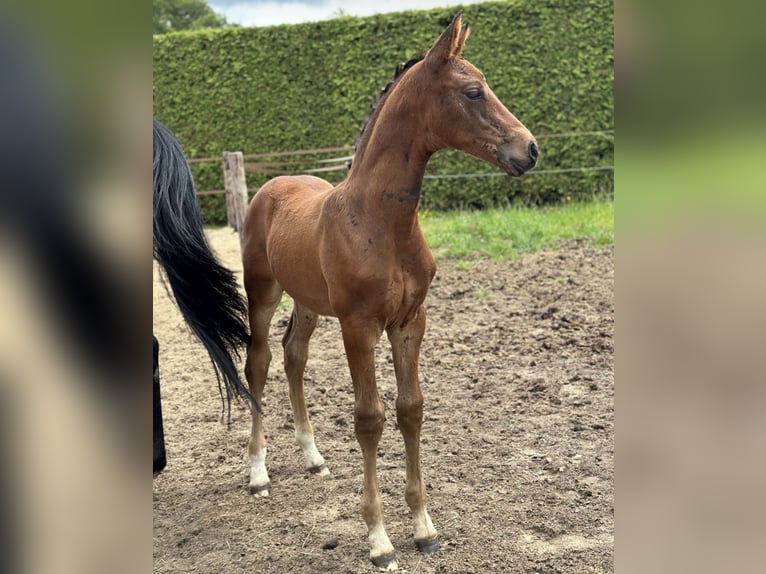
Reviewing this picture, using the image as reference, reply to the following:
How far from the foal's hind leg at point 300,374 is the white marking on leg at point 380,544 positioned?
894mm

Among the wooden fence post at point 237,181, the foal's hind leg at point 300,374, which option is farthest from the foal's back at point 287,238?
the wooden fence post at point 237,181

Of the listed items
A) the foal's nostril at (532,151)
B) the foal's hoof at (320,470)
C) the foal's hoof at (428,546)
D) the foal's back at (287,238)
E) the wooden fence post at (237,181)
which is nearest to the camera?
the foal's nostril at (532,151)

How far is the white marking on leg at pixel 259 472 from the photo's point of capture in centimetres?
342

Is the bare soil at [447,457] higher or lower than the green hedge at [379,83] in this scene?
lower

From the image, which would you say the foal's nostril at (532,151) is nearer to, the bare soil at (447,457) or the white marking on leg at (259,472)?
the bare soil at (447,457)

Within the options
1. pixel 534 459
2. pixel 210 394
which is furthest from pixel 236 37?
pixel 534 459

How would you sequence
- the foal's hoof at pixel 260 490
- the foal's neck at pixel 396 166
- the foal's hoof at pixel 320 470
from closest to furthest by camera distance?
the foal's neck at pixel 396 166 → the foal's hoof at pixel 260 490 → the foal's hoof at pixel 320 470

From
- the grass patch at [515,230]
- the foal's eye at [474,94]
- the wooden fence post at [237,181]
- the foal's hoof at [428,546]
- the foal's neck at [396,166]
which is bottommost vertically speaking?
the foal's hoof at [428,546]

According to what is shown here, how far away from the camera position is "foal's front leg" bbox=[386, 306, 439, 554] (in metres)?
2.79

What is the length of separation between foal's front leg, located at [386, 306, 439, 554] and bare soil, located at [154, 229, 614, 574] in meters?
0.10
